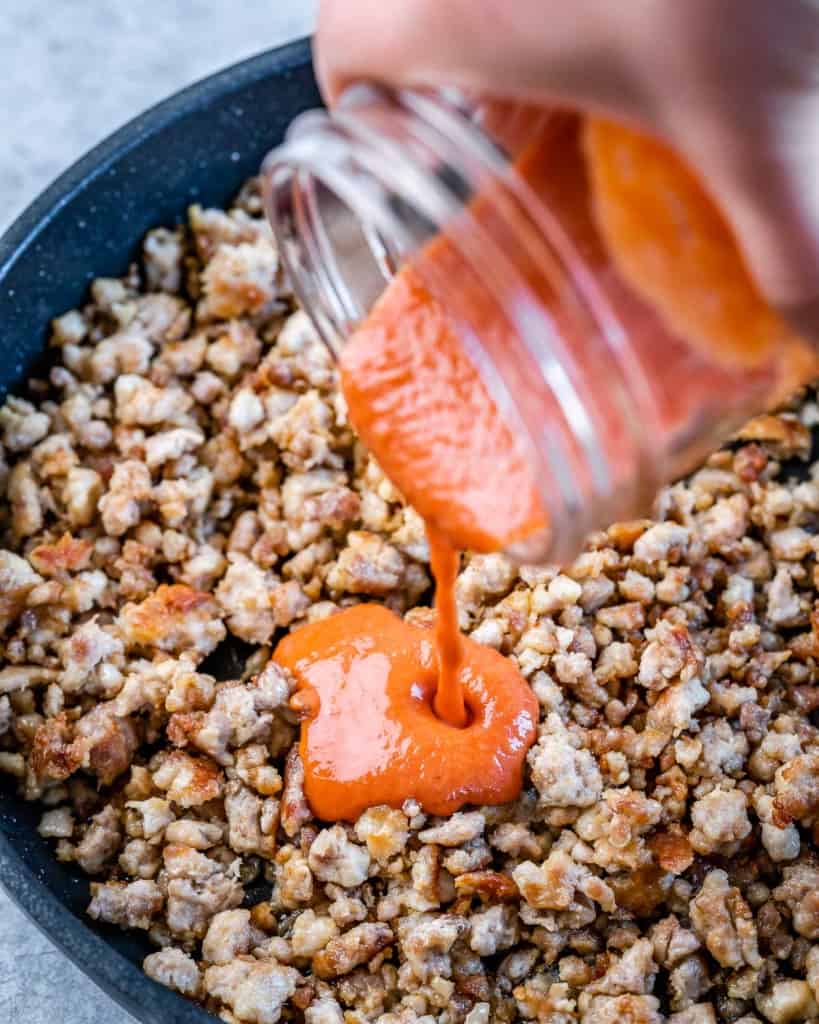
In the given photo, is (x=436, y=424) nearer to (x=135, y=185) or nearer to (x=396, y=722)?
(x=396, y=722)

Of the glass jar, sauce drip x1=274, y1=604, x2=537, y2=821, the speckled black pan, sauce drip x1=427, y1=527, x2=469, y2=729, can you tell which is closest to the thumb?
the glass jar

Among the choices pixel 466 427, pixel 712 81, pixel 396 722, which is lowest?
pixel 396 722

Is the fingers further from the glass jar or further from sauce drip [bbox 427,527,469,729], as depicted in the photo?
sauce drip [bbox 427,527,469,729]

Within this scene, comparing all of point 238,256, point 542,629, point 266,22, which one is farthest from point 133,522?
point 266,22

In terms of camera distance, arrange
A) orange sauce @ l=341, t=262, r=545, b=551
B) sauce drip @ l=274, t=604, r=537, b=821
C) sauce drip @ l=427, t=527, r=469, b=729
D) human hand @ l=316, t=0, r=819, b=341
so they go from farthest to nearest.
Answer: sauce drip @ l=274, t=604, r=537, b=821 < sauce drip @ l=427, t=527, r=469, b=729 < orange sauce @ l=341, t=262, r=545, b=551 < human hand @ l=316, t=0, r=819, b=341

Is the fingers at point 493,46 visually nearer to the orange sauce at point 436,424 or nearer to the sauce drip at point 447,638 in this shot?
the orange sauce at point 436,424

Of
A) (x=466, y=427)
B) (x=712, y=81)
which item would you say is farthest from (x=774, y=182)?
(x=466, y=427)
